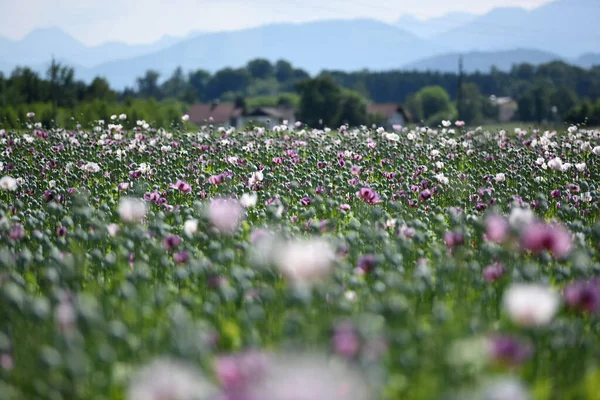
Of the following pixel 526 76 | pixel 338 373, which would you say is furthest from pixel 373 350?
pixel 526 76

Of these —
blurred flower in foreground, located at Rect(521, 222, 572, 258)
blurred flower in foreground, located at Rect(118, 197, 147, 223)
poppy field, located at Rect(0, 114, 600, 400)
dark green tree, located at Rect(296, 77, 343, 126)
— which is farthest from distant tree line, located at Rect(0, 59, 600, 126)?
blurred flower in foreground, located at Rect(521, 222, 572, 258)

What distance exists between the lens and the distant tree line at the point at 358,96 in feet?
133

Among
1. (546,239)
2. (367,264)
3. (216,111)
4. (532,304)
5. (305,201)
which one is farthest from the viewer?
(216,111)

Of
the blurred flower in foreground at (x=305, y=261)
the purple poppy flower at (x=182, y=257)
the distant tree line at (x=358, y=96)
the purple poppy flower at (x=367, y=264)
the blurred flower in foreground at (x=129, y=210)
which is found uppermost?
the blurred flower in foreground at (x=305, y=261)

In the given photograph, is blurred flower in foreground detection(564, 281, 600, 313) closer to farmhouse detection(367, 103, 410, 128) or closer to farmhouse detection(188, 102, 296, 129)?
farmhouse detection(367, 103, 410, 128)

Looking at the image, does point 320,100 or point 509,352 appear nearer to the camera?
point 509,352

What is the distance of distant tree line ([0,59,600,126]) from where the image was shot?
4062 cm

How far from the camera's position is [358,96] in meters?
81.8

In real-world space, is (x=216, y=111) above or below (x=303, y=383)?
below

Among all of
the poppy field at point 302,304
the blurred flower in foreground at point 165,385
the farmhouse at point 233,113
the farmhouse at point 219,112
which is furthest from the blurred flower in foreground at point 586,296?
the farmhouse at point 219,112

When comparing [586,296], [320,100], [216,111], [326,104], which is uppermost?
[586,296]

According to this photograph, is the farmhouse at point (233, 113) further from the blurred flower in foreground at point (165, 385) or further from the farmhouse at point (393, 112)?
the blurred flower in foreground at point (165, 385)

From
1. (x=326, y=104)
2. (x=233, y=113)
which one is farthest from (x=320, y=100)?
(x=233, y=113)

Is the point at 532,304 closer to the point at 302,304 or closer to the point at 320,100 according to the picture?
the point at 302,304
